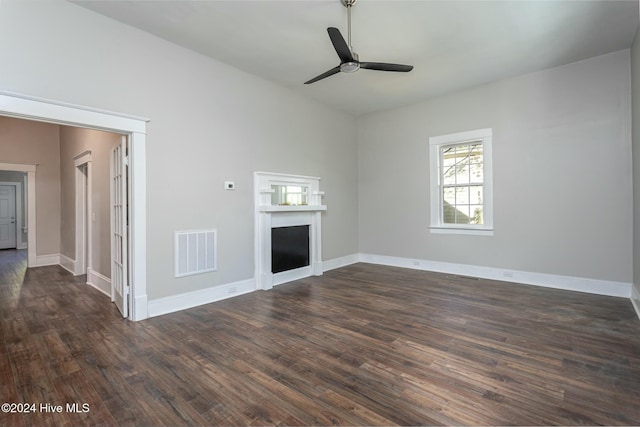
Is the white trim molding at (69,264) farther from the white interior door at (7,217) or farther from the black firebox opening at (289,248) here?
the white interior door at (7,217)

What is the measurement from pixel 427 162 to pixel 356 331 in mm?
3762

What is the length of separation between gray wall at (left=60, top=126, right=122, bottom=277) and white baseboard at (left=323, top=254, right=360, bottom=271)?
3.46 m

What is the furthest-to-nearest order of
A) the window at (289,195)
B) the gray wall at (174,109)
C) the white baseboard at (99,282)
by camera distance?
the window at (289,195), the white baseboard at (99,282), the gray wall at (174,109)

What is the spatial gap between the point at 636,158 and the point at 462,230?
2305mm

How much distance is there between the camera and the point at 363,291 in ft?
14.1

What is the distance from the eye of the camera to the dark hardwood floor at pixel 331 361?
5.83ft

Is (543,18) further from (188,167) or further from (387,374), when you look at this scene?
(188,167)

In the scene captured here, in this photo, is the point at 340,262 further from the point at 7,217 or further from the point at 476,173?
the point at 7,217

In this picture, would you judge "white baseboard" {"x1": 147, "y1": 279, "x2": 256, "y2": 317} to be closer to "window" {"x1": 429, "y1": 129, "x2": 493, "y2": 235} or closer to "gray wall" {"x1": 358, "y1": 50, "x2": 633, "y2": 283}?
"gray wall" {"x1": 358, "y1": 50, "x2": 633, "y2": 283}

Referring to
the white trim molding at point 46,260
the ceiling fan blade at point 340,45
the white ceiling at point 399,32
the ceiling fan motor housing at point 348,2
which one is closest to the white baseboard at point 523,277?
the white ceiling at point 399,32

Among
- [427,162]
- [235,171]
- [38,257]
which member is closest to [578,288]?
[427,162]

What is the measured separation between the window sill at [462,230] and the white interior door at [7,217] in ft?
39.2

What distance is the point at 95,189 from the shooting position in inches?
190

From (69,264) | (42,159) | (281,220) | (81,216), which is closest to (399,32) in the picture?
(281,220)
